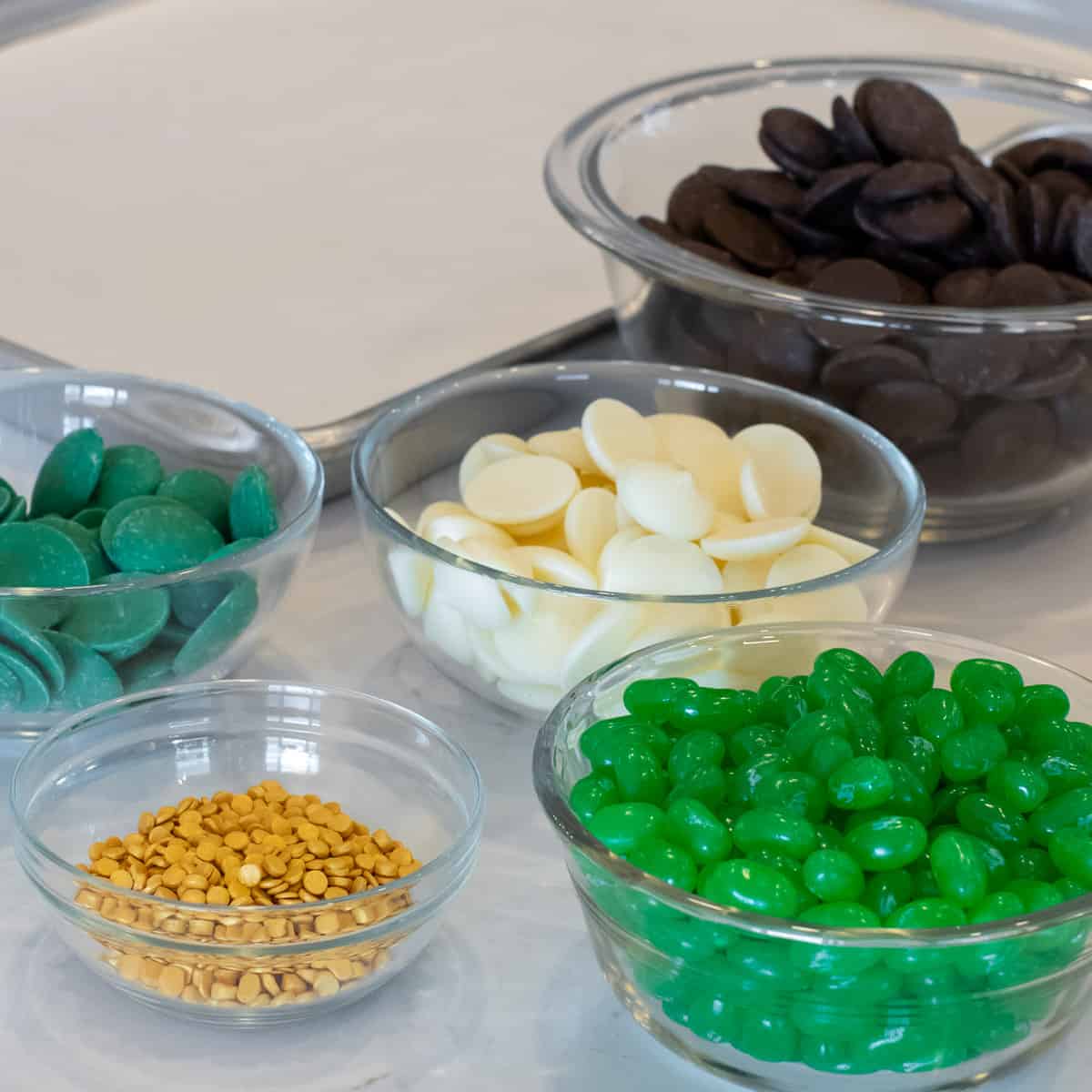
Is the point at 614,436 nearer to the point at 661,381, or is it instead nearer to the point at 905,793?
the point at 661,381

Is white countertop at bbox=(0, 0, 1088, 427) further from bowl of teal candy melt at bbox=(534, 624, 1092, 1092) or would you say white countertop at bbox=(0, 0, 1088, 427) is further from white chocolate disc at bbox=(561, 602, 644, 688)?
bowl of teal candy melt at bbox=(534, 624, 1092, 1092)

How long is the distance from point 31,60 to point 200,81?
0.17 m

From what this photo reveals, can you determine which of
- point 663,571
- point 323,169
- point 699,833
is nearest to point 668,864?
point 699,833

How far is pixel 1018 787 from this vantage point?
707 mm

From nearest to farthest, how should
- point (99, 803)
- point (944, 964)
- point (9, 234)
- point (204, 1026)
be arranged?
point (944, 964) → point (204, 1026) → point (99, 803) → point (9, 234)

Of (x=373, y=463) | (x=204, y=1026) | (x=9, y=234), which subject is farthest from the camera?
(x=9, y=234)

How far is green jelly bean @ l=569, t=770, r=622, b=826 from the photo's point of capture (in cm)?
71

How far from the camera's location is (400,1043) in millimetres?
750

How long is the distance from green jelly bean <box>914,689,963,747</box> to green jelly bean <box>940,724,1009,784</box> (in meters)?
0.01

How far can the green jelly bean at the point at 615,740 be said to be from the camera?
2.42 ft

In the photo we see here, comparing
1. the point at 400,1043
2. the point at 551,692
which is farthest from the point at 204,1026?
the point at 551,692

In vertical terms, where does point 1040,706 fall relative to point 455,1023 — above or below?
above

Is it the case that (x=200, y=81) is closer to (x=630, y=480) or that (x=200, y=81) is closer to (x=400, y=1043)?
(x=630, y=480)

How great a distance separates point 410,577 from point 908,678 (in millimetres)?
271
